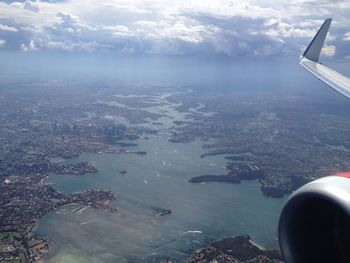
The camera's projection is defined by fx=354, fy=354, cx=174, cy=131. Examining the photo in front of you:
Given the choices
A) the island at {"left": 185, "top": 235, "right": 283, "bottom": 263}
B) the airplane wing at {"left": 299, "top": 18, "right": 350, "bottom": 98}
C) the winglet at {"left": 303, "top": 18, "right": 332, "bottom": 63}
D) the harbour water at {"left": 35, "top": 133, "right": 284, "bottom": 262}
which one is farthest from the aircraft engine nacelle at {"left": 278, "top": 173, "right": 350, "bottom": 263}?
the harbour water at {"left": 35, "top": 133, "right": 284, "bottom": 262}

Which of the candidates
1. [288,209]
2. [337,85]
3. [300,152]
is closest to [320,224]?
[288,209]

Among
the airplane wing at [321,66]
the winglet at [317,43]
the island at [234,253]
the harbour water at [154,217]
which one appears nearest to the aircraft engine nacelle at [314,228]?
the airplane wing at [321,66]

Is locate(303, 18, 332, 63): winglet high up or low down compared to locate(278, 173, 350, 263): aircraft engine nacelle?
up

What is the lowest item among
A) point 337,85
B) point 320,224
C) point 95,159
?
point 95,159

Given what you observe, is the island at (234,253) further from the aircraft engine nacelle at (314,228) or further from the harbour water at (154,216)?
the aircraft engine nacelle at (314,228)

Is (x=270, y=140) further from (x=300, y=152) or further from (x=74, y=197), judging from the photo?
(x=74, y=197)

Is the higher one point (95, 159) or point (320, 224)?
point (320, 224)

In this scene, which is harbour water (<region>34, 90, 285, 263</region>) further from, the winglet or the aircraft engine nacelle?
the aircraft engine nacelle
